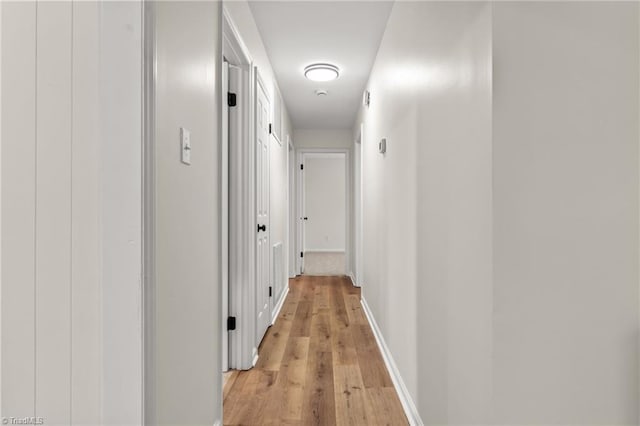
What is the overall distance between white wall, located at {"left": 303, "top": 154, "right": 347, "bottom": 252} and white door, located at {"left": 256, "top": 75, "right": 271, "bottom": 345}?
5995mm

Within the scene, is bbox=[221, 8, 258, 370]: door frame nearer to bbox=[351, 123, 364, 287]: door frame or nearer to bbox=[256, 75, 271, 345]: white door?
bbox=[256, 75, 271, 345]: white door

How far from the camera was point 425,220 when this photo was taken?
1604 mm

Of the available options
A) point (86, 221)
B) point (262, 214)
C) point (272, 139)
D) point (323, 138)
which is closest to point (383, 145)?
point (262, 214)

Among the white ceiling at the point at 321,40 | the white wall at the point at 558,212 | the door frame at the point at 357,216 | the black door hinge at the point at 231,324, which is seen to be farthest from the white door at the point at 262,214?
the door frame at the point at 357,216

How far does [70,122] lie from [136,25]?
292 millimetres

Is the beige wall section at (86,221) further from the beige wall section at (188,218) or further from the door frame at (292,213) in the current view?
the door frame at (292,213)

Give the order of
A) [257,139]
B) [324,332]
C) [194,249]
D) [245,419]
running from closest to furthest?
1. [194,249]
2. [245,419]
3. [257,139]
4. [324,332]

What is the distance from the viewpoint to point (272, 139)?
11.5 ft

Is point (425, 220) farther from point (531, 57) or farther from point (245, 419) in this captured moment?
point (245, 419)

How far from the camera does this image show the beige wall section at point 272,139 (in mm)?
2152

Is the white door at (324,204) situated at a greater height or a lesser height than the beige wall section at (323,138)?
lesser

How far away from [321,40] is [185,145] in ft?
6.45

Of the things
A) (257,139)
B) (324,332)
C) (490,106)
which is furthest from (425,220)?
(324,332)

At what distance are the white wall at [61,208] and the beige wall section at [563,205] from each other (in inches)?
37.9
